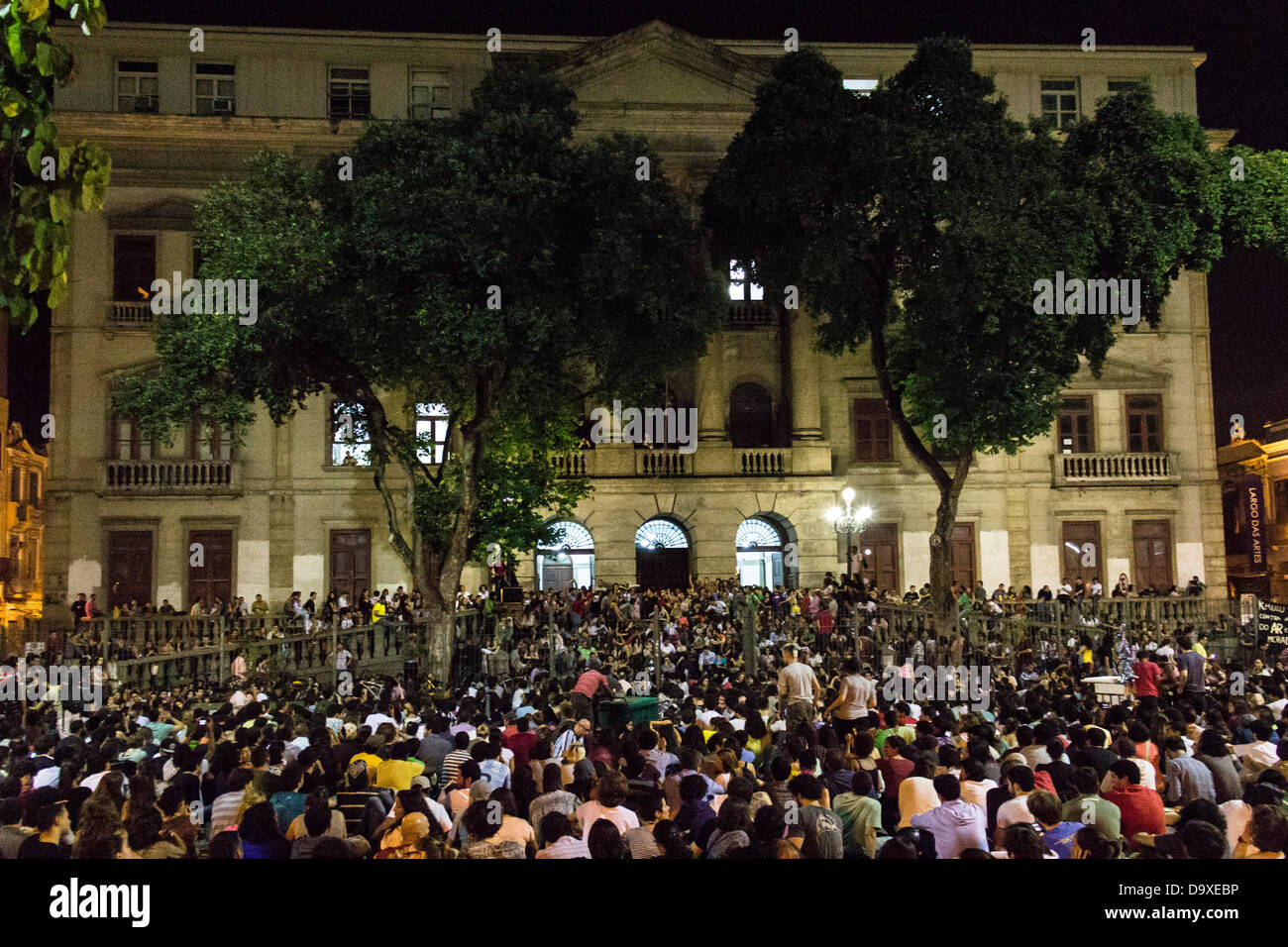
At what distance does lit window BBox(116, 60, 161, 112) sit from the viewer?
111 ft

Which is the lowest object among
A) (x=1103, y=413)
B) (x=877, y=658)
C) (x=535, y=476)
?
(x=877, y=658)

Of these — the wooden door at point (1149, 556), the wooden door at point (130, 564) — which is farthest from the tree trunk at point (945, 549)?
the wooden door at point (130, 564)

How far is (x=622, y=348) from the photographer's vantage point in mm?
24578

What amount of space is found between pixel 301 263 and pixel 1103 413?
A: 26.2 metres

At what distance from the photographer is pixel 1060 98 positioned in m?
36.7

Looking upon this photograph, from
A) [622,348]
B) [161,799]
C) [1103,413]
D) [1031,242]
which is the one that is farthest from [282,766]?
[1103,413]

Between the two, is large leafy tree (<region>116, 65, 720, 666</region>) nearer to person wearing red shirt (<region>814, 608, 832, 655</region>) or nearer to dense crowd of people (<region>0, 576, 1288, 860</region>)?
person wearing red shirt (<region>814, 608, 832, 655</region>)

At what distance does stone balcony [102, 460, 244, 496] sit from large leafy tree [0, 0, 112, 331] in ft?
90.5

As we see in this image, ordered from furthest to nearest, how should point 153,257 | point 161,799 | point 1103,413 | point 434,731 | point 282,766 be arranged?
point 1103,413 → point 153,257 → point 434,731 → point 282,766 → point 161,799

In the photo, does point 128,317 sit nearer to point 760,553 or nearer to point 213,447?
point 213,447

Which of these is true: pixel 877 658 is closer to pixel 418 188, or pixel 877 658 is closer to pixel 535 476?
pixel 535 476
